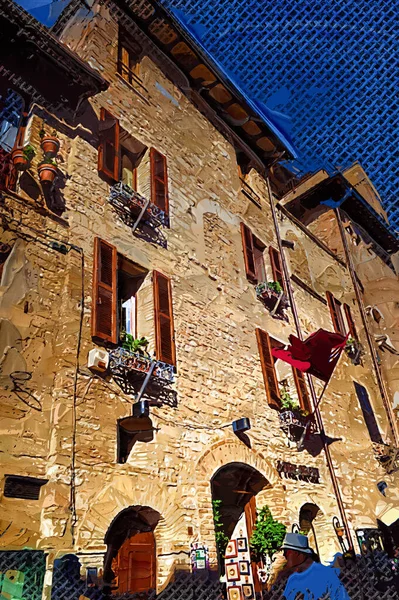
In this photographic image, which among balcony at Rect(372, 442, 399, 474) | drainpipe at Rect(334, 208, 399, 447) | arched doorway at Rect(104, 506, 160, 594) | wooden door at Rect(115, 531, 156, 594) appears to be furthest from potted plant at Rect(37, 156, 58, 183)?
drainpipe at Rect(334, 208, 399, 447)

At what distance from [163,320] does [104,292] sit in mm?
1142

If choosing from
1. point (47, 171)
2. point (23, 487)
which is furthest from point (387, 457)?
point (47, 171)

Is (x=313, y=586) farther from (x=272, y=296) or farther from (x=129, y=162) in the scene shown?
(x=129, y=162)

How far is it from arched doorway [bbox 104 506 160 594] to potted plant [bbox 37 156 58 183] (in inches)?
174

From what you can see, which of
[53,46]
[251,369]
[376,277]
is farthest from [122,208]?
[376,277]

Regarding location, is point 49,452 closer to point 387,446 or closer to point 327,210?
point 387,446

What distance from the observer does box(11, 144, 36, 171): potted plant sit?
6.14 meters

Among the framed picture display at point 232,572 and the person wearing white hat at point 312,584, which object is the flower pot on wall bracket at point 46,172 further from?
the framed picture display at point 232,572

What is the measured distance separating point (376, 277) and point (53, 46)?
517 inches

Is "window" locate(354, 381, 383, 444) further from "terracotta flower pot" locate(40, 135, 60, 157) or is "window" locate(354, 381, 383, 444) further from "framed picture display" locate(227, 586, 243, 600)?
"terracotta flower pot" locate(40, 135, 60, 157)

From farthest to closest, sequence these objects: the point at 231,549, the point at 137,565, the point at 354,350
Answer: the point at 354,350
the point at 231,549
the point at 137,565

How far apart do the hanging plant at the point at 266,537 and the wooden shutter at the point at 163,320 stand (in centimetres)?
305

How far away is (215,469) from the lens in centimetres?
707

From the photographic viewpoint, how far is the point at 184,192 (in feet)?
31.1
